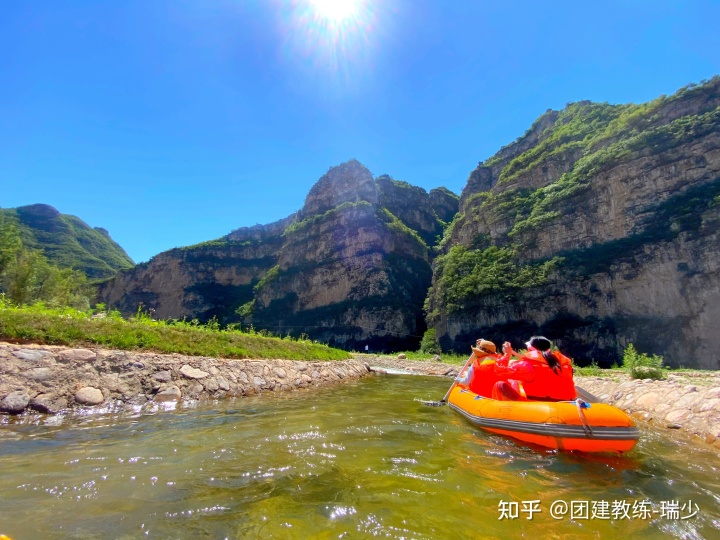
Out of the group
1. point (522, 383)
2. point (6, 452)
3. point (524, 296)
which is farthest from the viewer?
point (524, 296)

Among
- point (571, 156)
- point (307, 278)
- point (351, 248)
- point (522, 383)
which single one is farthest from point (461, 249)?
point (522, 383)

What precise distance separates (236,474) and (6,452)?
2.95m

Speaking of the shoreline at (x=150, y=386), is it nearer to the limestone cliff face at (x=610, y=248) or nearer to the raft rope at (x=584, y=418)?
the raft rope at (x=584, y=418)

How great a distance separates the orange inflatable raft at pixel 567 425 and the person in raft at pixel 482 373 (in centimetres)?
176

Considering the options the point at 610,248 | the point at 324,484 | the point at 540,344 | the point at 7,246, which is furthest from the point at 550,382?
the point at 610,248

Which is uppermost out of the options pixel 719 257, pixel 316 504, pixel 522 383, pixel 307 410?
pixel 719 257

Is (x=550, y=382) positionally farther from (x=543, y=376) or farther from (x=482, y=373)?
(x=482, y=373)

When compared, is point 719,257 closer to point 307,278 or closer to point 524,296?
point 524,296

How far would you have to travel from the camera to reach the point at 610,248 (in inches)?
1646

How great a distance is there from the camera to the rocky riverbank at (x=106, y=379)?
5945 millimetres

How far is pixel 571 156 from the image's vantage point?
58.2 m

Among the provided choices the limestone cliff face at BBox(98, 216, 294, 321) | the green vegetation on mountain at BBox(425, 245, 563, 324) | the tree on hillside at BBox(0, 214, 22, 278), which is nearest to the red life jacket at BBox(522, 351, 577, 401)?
the tree on hillside at BBox(0, 214, 22, 278)

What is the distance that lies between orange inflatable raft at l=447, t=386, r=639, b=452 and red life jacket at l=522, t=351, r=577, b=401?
27.6 inches

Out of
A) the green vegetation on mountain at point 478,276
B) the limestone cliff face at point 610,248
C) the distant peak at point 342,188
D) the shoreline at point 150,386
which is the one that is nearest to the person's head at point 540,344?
the shoreline at point 150,386
